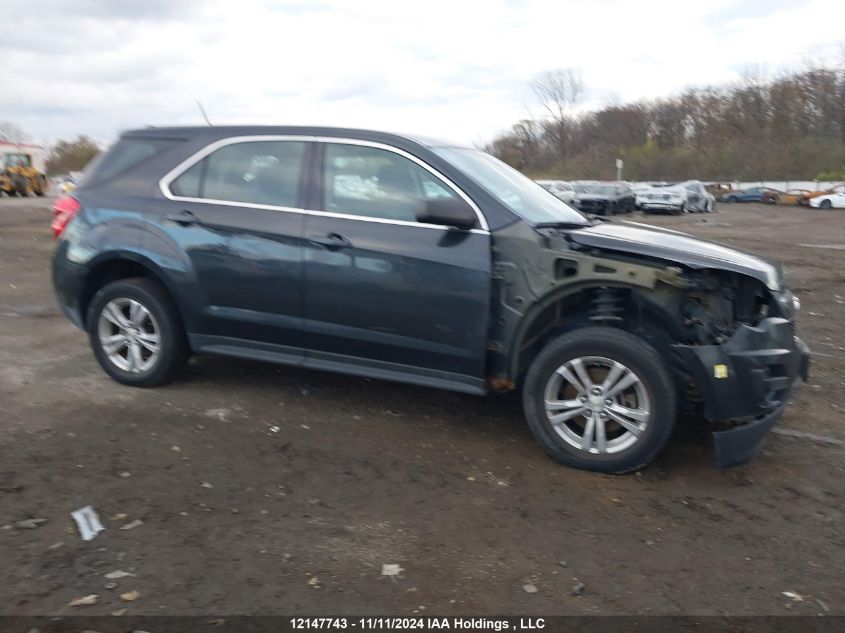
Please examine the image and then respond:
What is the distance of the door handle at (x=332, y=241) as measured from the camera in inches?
196

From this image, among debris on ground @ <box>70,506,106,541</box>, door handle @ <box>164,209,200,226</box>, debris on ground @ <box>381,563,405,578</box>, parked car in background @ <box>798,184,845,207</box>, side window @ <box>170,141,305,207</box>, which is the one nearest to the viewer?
debris on ground @ <box>381,563,405,578</box>

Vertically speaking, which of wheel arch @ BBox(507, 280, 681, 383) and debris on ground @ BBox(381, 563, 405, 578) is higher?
wheel arch @ BBox(507, 280, 681, 383)

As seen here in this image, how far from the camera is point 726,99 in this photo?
76.0 metres

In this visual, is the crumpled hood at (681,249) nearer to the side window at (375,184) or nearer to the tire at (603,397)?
the tire at (603,397)

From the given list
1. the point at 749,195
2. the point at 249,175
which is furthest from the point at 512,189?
the point at 749,195

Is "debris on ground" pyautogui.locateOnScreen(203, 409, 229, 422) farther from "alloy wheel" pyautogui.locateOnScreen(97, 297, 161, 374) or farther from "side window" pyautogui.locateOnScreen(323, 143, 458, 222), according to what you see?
"side window" pyautogui.locateOnScreen(323, 143, 458, 222)

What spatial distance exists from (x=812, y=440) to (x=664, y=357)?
1.36 metres

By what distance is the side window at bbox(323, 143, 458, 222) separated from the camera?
16.2 feet

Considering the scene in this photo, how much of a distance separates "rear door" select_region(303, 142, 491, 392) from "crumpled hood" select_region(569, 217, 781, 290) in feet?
2.12

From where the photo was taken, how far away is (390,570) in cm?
344

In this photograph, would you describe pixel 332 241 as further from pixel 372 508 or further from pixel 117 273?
pixel 117 273

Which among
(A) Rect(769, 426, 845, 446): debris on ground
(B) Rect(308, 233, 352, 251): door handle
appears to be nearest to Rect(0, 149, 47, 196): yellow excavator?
(B) Rect(308, 233, 352, 251): door handle

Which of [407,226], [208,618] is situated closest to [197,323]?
[407,226]

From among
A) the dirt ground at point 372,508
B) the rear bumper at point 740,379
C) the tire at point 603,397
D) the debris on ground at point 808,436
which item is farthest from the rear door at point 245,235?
the debris on ground at point 808,436
